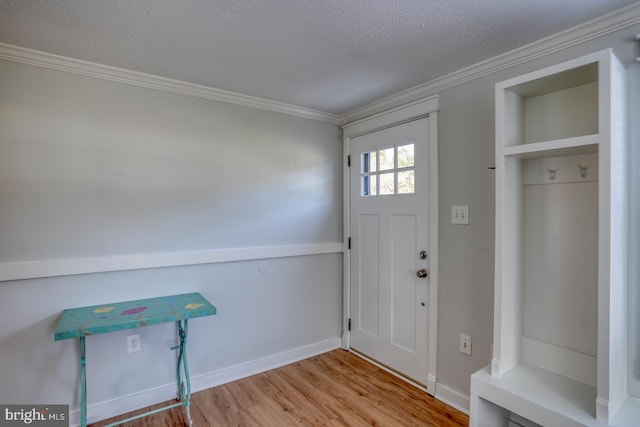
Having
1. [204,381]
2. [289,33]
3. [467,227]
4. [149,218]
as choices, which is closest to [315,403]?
[204,381]

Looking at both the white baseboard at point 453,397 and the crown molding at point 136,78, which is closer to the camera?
the crown molding at point 136,78

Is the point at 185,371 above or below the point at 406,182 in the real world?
below

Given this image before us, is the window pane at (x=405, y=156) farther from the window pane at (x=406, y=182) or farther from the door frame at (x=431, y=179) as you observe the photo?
the door frame at (x=431, y=179)

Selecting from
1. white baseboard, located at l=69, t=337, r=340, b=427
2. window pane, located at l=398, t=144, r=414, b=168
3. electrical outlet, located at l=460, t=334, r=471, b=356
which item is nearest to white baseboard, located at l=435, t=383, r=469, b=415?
electrical outlet, located at l=460, t=334, r=471, b=356

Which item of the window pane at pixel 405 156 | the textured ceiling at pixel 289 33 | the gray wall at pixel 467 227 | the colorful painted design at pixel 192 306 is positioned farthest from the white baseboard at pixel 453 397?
the textured ceiling at pixel 289 33

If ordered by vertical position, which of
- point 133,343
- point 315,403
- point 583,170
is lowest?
point 315,403

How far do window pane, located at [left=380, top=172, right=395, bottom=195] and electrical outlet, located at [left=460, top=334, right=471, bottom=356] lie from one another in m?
1.20

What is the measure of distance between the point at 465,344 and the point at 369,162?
5.41 ft

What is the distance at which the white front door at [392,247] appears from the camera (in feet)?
8.25

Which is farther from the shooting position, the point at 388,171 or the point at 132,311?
the point at 388,171

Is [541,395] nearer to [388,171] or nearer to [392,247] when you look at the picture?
[392,247]

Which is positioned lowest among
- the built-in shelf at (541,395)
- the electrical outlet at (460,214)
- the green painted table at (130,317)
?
the built-in shelf at (541,395)

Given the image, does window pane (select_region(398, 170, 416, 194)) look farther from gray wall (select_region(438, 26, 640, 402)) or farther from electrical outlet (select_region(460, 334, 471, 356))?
electrical outlet (select_region(460, 334, 471, 356))

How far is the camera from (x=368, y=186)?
303 cm
